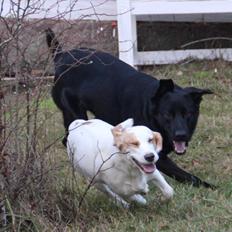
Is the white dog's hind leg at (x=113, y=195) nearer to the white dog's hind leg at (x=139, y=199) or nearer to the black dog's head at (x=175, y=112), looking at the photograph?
the white dog's hind leg at (x=139, y=199)

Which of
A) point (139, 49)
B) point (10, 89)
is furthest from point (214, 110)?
point (10, 89)

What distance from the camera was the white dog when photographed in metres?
4.34

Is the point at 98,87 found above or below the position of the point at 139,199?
above

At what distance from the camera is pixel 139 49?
31.3ft

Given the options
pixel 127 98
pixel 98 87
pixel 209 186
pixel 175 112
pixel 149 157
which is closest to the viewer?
pixel 149 157

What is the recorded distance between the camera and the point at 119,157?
4.48 meters

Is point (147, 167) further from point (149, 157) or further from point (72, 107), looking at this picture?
point (72, 107)

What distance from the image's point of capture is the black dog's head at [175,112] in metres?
5.37

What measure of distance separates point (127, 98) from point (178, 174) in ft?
2.59

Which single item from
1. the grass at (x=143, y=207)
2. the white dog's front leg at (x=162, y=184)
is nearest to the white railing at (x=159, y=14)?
the grass at (x=143, y=207)

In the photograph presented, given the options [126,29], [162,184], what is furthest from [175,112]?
[126,29]

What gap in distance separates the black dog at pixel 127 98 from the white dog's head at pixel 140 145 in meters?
0.75

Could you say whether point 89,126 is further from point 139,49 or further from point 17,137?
point 139,49

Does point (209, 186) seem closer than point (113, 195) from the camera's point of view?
No
